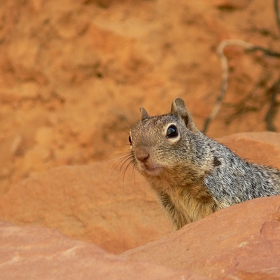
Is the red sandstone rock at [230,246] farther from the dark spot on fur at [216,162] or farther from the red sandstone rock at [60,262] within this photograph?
the dark spot on fur at [216,162]

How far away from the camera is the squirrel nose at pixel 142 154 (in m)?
4.56

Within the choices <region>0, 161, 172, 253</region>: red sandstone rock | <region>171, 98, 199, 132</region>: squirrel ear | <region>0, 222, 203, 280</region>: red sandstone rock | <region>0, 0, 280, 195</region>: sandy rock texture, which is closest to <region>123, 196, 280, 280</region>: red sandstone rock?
<region>0, 222, 203, 280</region>: red sandstone rock

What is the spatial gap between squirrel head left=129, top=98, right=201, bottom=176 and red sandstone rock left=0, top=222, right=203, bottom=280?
4.59 ft

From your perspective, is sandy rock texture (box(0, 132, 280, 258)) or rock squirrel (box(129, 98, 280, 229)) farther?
sandy rock texture (box(0, 132, 280, 258))

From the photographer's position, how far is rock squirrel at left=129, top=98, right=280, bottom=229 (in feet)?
15.4

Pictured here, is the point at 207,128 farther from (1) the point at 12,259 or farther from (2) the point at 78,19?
(1) the point at 12,259

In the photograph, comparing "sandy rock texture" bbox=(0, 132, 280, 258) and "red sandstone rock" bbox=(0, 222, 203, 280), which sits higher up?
"sandy rock texture" bbox=(0, 132, 280, 258)

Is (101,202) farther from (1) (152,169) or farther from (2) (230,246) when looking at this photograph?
(2) (230,246)

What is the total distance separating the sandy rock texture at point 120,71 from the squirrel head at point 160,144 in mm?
3954

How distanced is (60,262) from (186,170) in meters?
1.98

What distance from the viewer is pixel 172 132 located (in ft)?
15.9

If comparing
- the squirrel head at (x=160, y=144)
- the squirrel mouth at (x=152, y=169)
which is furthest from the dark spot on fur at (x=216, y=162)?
the squirrel mouth at (x=152, y=169)

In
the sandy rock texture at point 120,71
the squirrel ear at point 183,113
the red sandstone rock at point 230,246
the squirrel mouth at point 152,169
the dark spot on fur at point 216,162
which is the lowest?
the red sandstone rock at point 230,246

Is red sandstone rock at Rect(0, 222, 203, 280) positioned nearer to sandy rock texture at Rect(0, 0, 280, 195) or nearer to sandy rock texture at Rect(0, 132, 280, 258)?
sandy rock texture at Rect(0, 132, 280, 258)
